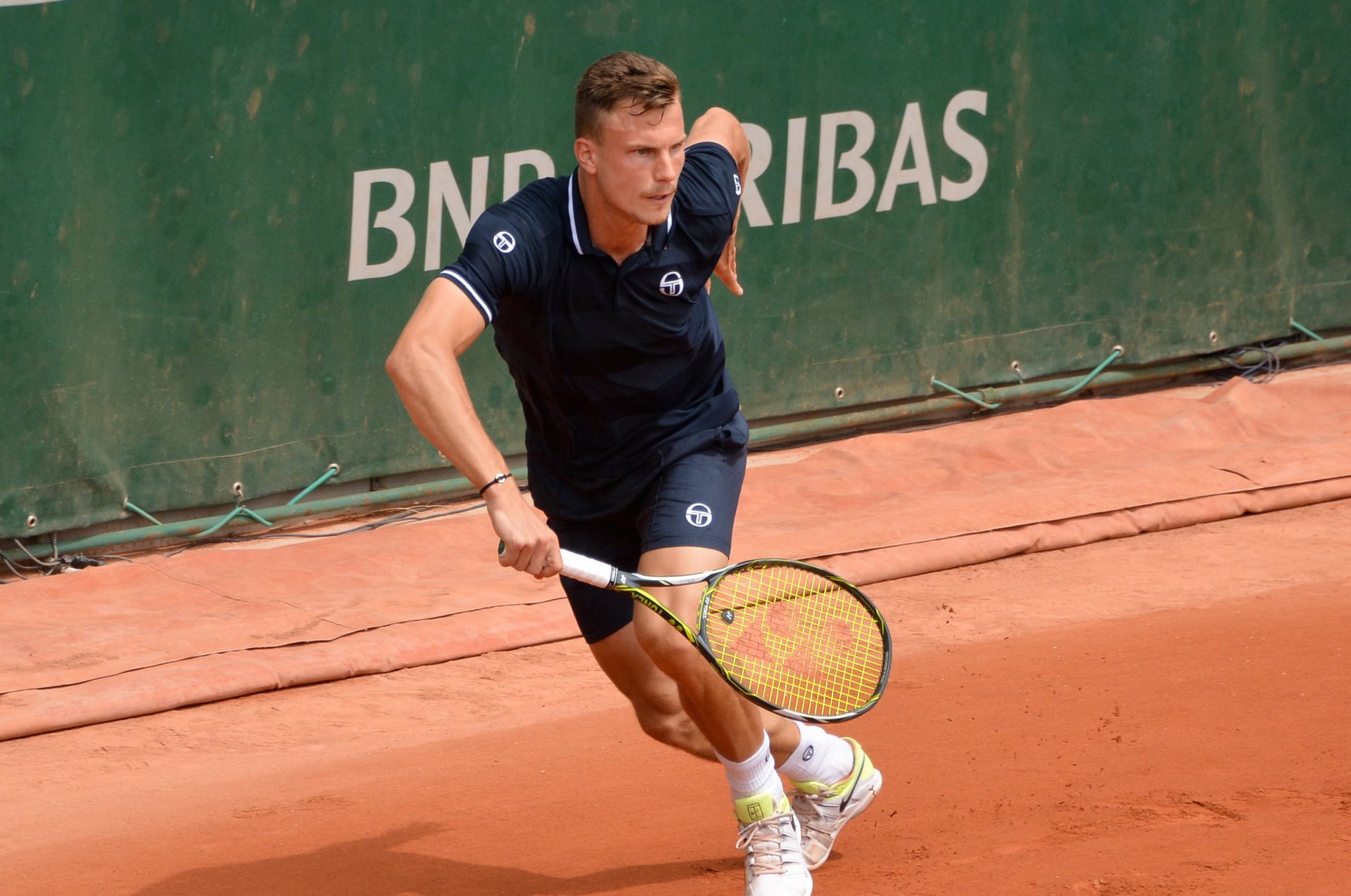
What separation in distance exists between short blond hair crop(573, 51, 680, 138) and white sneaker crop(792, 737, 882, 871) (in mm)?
1597

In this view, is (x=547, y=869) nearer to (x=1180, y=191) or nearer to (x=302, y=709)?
(x=302, y=709)

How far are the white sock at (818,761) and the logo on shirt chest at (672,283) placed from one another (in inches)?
41.5

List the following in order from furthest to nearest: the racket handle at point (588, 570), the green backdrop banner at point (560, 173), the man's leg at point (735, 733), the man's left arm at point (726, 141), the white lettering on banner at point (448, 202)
A: 1. the white lettering on banner at point (448, 202)
2. the green backdrop banner at point (560, 173)
3. the man's left arm at point (726, 141)
4. the man's leg at point (735, 733)
5. the racket handle at point (588, 570)

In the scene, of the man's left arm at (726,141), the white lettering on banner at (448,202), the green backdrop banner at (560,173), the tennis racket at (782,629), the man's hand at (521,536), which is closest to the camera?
the man's hand at (521,536)

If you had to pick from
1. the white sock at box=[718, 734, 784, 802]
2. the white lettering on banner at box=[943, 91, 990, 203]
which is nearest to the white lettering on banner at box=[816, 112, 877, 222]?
the white lettering on banner at box=[943, 91, 990, 203]

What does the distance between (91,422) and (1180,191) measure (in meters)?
5.43

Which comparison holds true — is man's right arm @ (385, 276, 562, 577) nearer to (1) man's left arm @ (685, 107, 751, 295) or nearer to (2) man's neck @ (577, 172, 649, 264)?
(2) man's neck @ (577, 172, 649, 264)

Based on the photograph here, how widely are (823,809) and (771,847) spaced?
1.08 feet

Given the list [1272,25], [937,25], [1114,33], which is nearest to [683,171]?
[937,25]

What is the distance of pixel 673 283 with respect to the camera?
11.7 feet

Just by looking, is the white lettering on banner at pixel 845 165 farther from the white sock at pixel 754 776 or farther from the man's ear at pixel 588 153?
the white sock at pixel 754 776

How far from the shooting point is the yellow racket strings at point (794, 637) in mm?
3420

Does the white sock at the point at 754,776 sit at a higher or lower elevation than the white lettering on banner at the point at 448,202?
lower

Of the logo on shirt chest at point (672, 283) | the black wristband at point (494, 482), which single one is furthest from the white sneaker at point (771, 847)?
the logo on shirt chest at point (672, 283)
